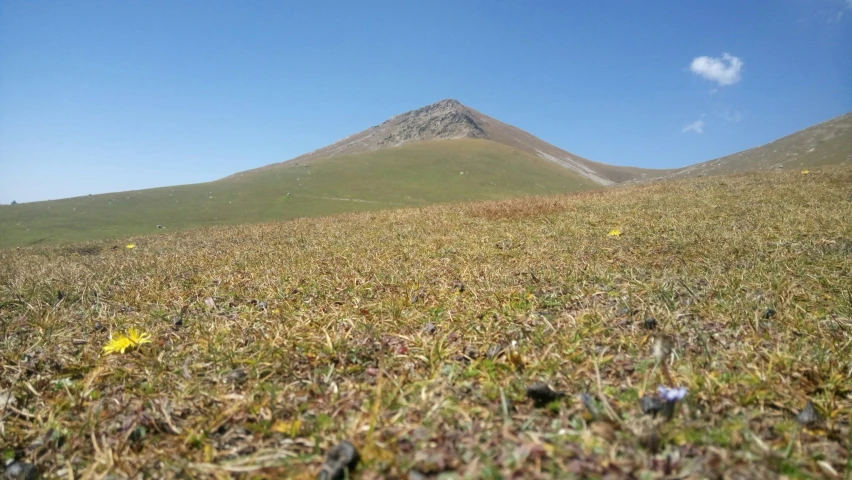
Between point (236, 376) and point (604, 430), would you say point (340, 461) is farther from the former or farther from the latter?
point (236, 376)

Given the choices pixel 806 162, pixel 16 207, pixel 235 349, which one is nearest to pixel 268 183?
pixel 16 207

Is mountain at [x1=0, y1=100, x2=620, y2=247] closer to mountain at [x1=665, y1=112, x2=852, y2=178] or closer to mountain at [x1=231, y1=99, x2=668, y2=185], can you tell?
mountain at [x1=665, y1=112, x2=852, y2=178]

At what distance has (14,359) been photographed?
9.89 ft

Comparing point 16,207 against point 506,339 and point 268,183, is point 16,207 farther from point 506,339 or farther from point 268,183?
point 506,339

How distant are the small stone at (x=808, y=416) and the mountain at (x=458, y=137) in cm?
11155

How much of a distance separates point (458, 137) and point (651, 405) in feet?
376

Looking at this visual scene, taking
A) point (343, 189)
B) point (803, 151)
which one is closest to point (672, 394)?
point (343, 189)

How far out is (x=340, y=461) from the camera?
1548mm

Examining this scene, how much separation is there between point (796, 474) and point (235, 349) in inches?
119

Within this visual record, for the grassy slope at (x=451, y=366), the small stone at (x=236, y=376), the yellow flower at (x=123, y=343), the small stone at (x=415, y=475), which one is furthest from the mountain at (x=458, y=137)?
the small stone at (x=415, y=475)

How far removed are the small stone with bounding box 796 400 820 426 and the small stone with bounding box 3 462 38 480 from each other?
3415 millimetres

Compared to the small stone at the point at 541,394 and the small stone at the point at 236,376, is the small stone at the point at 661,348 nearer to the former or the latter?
the small stone at the point at 541,394

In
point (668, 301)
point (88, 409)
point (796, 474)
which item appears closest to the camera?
point (796, 474)

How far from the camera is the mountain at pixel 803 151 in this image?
61.0 m
